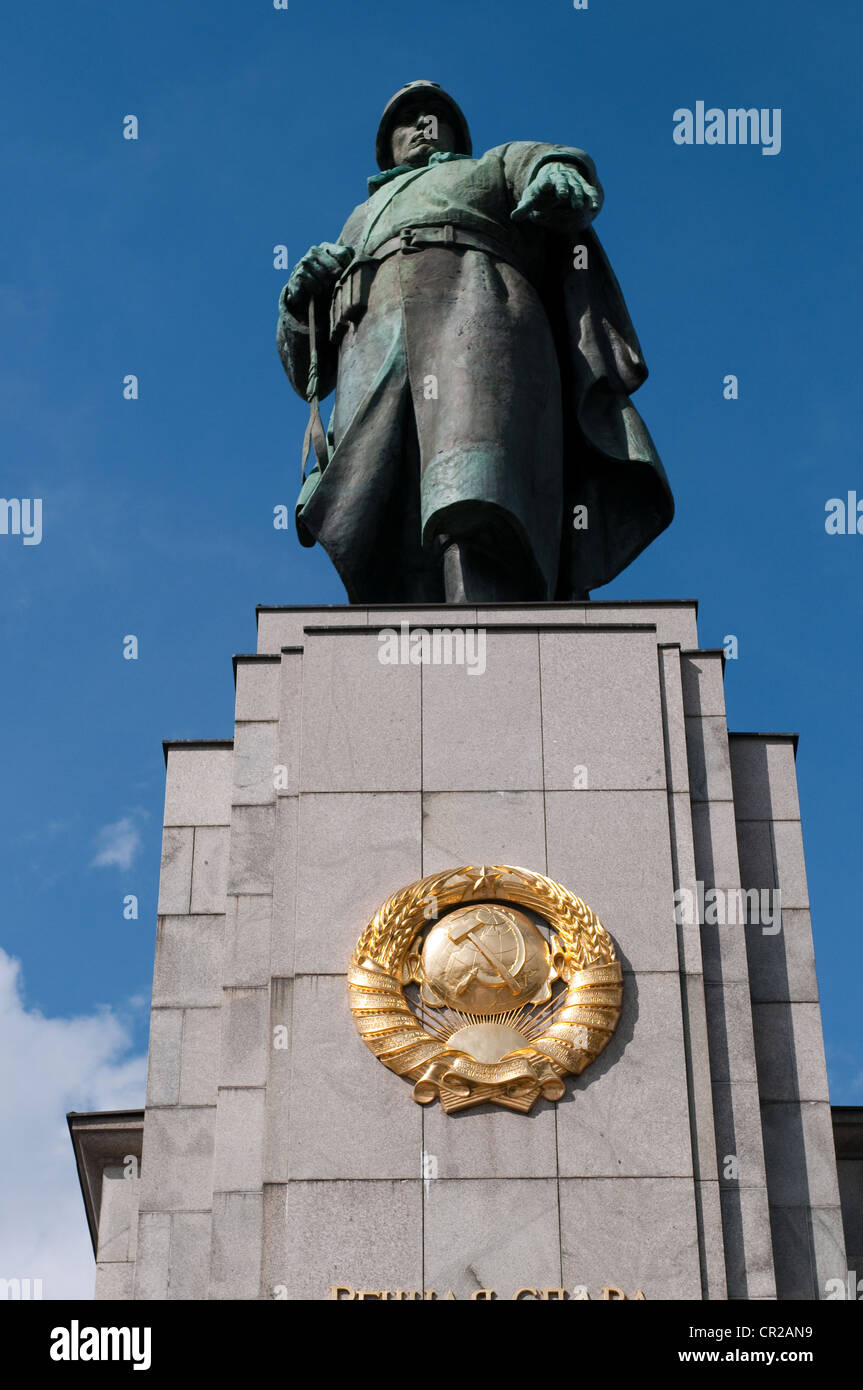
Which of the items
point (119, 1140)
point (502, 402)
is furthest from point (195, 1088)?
point (502, 402)

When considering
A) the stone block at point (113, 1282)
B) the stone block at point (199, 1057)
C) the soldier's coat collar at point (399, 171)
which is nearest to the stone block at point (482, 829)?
the stone block at point (199, 1057)

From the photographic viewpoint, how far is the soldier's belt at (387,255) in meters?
17.0

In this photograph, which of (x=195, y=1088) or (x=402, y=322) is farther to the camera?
(x=402, y=322)

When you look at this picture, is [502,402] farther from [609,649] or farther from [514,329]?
[609,649]

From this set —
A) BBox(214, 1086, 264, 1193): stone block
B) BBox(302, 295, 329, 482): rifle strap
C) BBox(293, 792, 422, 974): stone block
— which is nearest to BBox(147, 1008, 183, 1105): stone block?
BBox(214, 1086, 264, 1193): stone block

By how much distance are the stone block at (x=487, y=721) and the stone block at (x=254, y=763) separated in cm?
109

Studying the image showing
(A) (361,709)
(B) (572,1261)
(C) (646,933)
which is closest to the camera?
(B) (572,1261)

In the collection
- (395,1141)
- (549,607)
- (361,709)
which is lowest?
(395,1141)

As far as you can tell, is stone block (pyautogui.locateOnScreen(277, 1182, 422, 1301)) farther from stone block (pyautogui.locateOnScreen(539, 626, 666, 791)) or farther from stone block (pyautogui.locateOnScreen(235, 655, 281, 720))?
stone block (pyautogui.locateOnScreen(235, 655, 281, 720))

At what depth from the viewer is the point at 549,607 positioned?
14.9 metres

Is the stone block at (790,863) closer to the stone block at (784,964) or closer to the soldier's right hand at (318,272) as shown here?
the stone block at (784,964)
